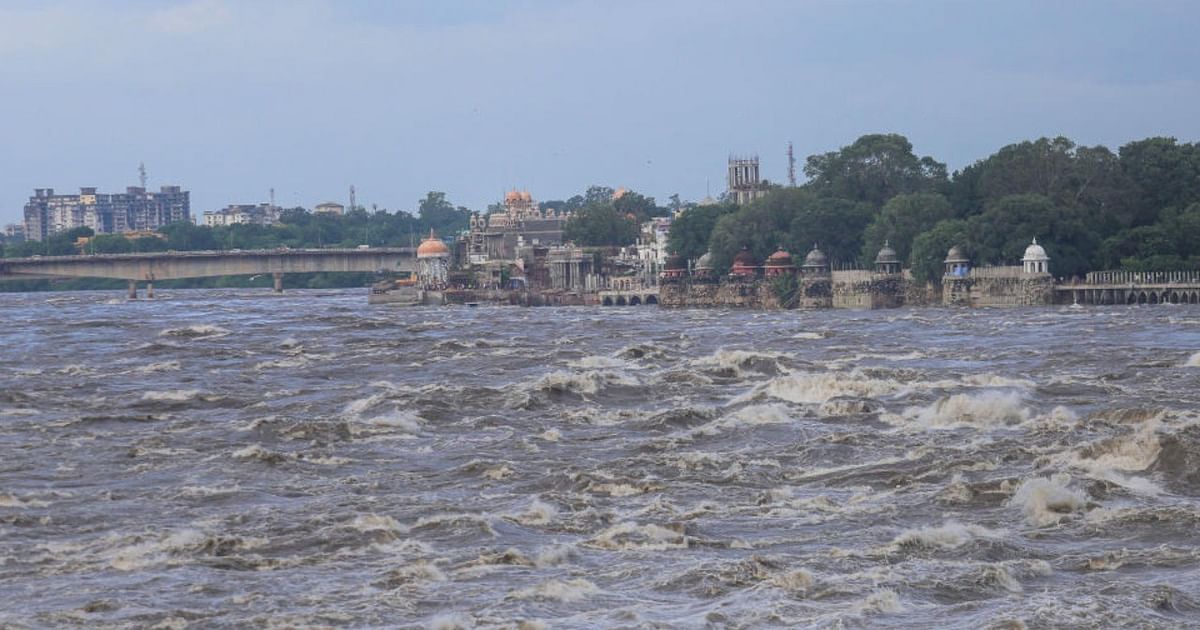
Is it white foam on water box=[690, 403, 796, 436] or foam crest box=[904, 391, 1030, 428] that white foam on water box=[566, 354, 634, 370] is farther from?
foam crest box=[904, 391, 1030, 428]

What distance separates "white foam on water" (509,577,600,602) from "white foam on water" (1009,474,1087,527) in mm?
9094

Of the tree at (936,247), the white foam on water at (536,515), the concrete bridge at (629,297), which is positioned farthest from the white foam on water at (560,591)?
the concrete bridge at (629,297)

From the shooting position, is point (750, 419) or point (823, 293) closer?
point (750, 419)

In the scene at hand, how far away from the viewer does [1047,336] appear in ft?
299

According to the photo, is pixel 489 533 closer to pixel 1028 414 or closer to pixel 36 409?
pixel 1028 414

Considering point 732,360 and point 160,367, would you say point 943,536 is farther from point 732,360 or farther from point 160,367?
point 160,367

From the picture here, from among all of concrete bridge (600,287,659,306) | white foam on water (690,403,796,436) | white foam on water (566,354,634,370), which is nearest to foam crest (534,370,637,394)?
white foam on water (566,354,634,370)

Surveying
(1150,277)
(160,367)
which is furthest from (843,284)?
(160,367)

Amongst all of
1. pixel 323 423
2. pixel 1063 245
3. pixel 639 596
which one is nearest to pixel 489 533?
pixel 639 596

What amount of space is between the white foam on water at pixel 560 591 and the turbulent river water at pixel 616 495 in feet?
0.18

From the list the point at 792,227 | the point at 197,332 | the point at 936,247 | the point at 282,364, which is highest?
the point at 792,227

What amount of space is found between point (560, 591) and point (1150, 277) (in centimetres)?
11722

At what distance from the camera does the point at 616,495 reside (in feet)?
131

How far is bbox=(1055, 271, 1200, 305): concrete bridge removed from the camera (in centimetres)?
13700
